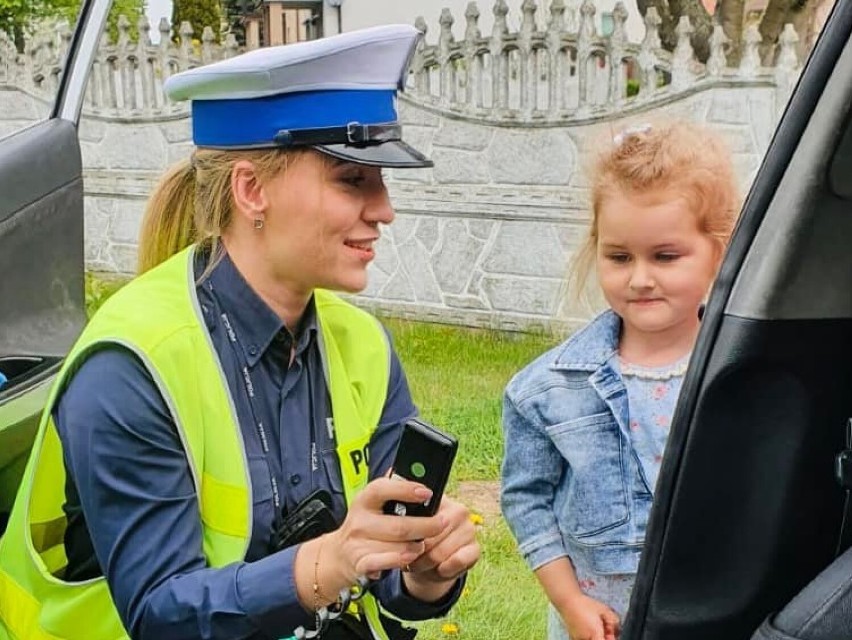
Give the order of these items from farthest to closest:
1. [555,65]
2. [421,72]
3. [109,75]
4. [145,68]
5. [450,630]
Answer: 1. [109,75]
2. [145,68]
3. [421,72]
4. [555,65]
5. [450,630]

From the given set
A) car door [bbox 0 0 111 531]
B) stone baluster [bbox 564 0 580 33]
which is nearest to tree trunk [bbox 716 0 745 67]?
stone baluster [bbox 564 0 580 33]

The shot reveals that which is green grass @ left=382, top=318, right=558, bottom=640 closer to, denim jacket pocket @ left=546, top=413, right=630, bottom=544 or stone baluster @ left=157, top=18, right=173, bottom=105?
denim jacket pocket @ left=546, top=413, right=630, bottom=544

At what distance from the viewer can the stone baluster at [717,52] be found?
6145mm

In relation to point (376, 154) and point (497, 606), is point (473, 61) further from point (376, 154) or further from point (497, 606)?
point (376, 154)

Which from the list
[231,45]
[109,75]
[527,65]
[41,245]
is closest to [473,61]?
[527,65]

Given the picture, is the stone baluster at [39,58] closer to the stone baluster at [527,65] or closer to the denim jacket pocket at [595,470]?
the denim jacket pocket at [595,470]

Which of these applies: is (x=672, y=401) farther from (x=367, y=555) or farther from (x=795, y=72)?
(x=795, y=72)

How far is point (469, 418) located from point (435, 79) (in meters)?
2.45

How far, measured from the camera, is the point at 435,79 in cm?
719

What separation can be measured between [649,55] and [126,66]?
317cm

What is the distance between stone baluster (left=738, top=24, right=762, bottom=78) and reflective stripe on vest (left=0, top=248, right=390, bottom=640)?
4.35 meters

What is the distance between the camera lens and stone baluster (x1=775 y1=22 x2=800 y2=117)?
598 centimetres

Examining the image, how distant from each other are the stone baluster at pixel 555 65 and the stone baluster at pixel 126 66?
2529mm

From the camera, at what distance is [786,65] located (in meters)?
6.01
